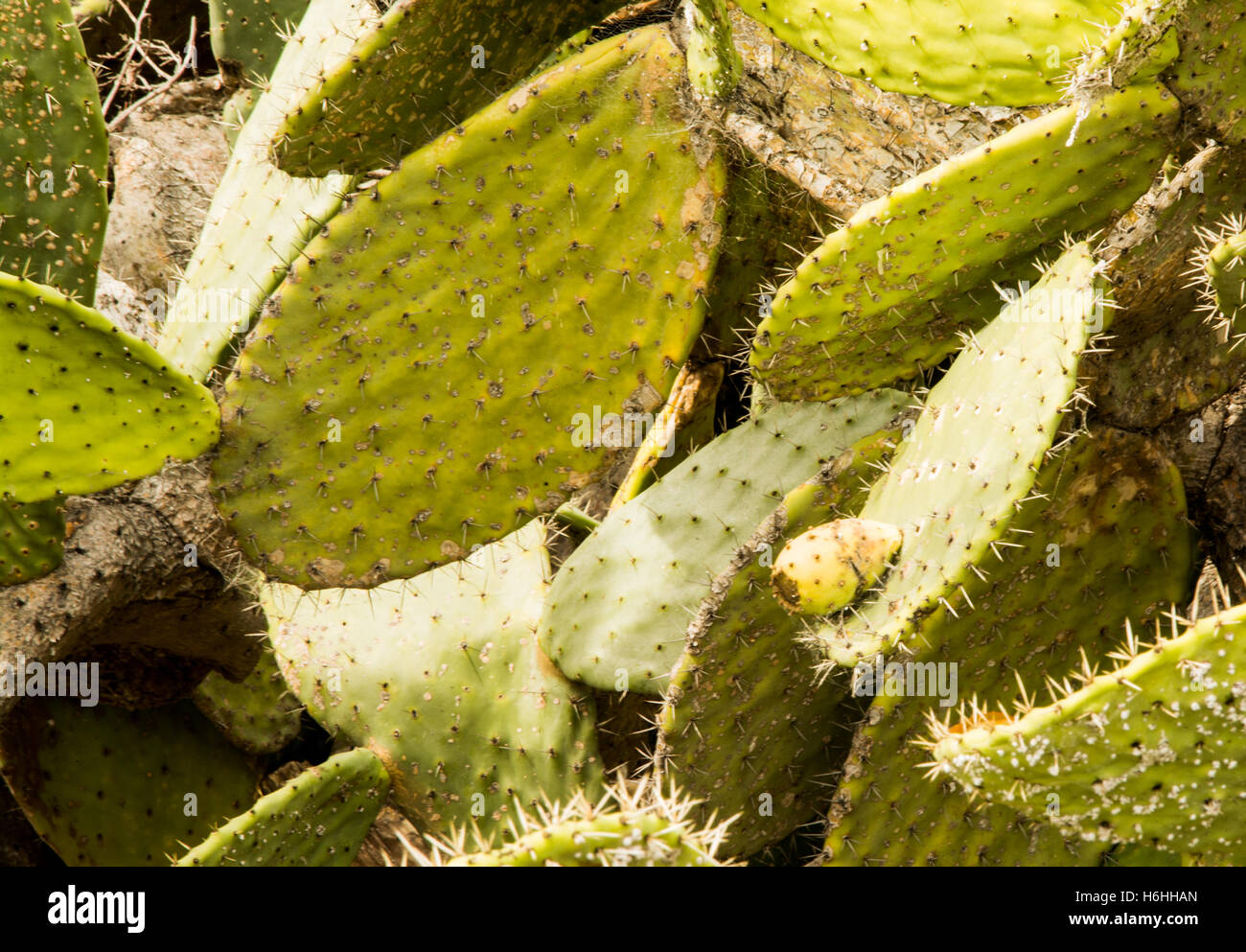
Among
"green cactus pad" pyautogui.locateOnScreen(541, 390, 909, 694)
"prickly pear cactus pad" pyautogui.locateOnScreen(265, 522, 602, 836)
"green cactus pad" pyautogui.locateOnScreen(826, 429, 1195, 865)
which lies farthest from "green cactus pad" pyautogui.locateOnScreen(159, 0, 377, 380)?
"green cactus pad" pyautogui.locateOnScreen(826, 429, 1195, 865)

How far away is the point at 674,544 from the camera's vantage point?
153cm

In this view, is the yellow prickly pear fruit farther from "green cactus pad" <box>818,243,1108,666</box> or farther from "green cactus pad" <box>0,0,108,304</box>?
"green cactus pad" <box>0,0,108,304</box>

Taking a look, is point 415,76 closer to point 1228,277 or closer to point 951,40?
point 951,40

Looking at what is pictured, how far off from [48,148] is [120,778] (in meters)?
1.00

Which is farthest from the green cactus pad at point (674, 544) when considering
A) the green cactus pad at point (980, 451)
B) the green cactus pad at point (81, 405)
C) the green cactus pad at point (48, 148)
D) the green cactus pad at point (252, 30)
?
the green cactus pad at point (252, 30)

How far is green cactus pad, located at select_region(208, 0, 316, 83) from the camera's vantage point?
2.00 metres

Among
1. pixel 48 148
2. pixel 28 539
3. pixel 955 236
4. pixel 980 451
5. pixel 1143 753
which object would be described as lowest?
pixel 1143 753

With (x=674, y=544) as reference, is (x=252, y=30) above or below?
above

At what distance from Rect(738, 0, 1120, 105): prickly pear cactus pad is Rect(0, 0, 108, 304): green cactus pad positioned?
0.88 m

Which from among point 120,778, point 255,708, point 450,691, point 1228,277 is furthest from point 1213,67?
point 120,778

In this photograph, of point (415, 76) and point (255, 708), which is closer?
point (415, 76)

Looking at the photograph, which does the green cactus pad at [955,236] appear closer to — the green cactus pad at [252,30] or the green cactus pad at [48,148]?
the green cactus pad at [48,148]

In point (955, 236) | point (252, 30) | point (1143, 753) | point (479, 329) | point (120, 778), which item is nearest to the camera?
point (1143, 753)
